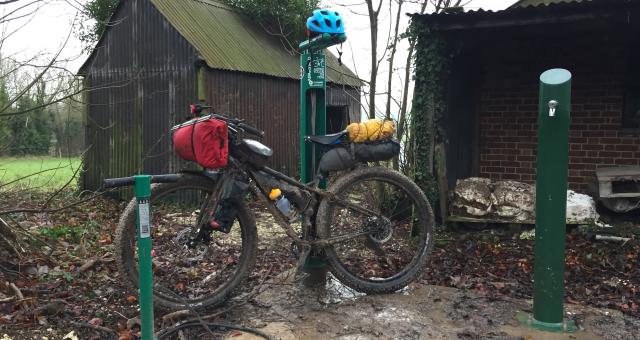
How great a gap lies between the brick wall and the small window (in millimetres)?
87

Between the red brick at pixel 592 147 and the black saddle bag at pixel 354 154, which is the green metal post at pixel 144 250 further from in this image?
the red brick at pixel 592 147

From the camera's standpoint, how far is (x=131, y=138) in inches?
450

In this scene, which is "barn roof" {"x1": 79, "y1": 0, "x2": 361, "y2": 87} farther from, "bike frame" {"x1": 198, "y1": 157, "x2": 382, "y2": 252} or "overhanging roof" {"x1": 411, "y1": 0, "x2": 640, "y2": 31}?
"bike frame" {"x1": 198, "y1": 157, "x2": 382, "y2": 252}

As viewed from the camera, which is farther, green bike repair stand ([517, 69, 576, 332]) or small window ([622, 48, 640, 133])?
small window ([622, 48, 640, 133])

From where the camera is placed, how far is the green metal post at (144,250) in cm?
267

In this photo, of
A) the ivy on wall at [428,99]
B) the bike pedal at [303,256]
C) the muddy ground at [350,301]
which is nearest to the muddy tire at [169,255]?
the muddy ground at [350,301]

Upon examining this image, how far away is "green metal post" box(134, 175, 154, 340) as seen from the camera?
2.67m

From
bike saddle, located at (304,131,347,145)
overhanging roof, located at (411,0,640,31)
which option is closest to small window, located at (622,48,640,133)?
overhanging roof, located at (411,0,640,31)

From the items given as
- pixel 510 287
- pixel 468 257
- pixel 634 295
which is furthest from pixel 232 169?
pixel 634 295

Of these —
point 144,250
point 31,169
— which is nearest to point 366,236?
point 144,250

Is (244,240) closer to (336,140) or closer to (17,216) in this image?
(336,140)

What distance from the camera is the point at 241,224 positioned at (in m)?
3.85

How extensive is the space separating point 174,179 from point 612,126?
6332mm

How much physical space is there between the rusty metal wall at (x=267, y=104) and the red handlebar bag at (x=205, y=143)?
7110 mm
